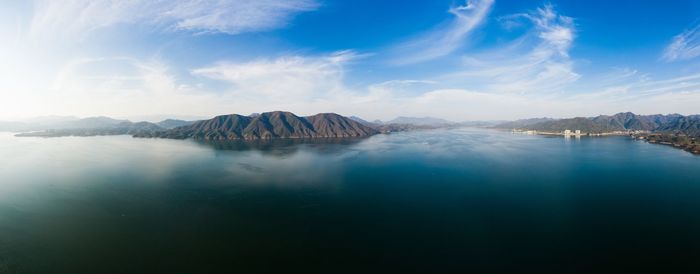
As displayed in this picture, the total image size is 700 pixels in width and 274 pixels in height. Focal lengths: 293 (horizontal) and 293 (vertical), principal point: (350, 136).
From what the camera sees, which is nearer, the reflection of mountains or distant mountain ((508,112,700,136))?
the reflection of mountains

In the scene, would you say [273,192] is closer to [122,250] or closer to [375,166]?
[122,250]

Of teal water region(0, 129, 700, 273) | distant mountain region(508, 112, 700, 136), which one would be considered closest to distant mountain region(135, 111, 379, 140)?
teal water region(0, 129, 700, 273)

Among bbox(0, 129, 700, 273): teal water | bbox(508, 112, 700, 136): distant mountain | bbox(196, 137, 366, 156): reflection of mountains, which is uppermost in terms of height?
bbox(508, 112, 700, 136): distant mountain

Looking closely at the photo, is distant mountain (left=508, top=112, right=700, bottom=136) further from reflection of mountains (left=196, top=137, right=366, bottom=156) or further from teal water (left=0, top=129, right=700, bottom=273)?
reflection of mountains (left=196, top=137, right=366, bottom=156)

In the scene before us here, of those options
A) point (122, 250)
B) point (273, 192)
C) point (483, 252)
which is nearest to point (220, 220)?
point (122, 250)

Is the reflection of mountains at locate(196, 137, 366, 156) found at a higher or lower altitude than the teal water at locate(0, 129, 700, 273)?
higher

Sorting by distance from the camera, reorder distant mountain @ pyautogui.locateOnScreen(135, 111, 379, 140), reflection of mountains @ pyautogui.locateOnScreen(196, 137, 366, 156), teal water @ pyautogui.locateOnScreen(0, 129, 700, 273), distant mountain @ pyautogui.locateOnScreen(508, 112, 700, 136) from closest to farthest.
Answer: teal water @ pyautogui.locateOnScreen(0, 129, 700, 273)
reflection of mountains @ pyautogui.locateOnScreen(196, 137, 366, 156)
distant mountain @ pyautogui.locateOnScreen(135, 111, 379, 140)
distant mountain @ pyautogui.locateOnScreen(508, 112, 700, 136)

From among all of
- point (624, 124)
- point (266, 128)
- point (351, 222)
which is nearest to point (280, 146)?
point (266, 128)

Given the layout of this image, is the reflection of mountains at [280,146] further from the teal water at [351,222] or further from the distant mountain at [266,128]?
the teal water at [351,222]
